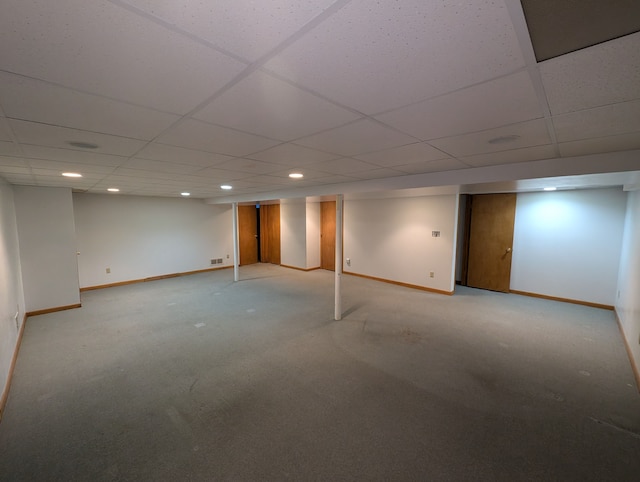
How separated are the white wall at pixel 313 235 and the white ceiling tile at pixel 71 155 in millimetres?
5502

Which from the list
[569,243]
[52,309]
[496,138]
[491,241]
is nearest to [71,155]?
[496,138]

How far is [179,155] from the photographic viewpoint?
2209 millimetres

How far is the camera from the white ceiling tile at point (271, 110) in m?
1.08

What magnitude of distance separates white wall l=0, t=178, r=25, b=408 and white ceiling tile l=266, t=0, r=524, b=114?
3765mm

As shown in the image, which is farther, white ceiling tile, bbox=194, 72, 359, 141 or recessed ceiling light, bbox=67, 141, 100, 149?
recessed ceiling light, bbox=67, 141, 100, 149

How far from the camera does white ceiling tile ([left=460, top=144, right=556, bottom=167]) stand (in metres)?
2.07

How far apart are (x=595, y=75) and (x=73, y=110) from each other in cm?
226

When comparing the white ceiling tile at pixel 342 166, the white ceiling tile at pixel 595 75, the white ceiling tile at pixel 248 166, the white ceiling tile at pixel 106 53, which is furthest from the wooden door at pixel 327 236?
the white ceiling tile at pixel 106 53

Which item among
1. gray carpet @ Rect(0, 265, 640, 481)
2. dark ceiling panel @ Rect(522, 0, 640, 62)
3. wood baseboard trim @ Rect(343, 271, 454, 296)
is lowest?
gray carpet @ Rect(0, 265, 640, 481)

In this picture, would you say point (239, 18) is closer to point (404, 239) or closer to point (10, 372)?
point (10, 372)

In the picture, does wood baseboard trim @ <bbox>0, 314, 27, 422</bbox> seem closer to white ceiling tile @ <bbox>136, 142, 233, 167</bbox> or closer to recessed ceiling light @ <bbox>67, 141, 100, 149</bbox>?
recessed ceiling light @ <bbox>67, 141, 100, 149</bbox>

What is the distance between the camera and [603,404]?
2.35 meters

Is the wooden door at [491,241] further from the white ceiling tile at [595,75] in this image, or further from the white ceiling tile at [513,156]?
the white ceiling tile at [595,75]

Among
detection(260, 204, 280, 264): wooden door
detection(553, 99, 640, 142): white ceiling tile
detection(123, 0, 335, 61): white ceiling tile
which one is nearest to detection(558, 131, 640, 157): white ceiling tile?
detection(553, 99, 640, 142): white ceiling tile
